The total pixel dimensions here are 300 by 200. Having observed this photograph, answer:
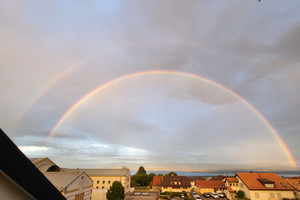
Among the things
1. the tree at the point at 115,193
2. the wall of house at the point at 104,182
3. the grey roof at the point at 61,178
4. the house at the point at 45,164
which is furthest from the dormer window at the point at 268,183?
the house at the point at 45,164

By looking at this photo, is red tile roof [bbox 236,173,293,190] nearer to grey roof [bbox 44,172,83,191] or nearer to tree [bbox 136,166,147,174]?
grey roof [bbox 44,172,83,191]

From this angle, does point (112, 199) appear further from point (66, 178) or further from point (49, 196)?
point (49, 196)

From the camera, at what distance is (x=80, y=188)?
Answer: 22.0m

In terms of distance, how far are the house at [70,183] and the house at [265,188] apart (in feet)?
155

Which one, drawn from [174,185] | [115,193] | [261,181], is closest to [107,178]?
[115,193]

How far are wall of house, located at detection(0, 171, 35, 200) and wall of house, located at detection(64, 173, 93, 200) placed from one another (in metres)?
20.9

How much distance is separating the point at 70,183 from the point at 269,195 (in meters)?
54.0

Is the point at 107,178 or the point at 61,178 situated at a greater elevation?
the point at 61,178

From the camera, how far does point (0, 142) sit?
183cm

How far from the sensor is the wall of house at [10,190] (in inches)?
83.1

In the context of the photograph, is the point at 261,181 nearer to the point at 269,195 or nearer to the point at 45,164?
the point at 269,195

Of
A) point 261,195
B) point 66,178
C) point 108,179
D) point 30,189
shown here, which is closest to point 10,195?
point 30,189

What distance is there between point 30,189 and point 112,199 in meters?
42.6

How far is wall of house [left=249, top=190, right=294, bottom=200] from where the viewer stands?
149 feet
